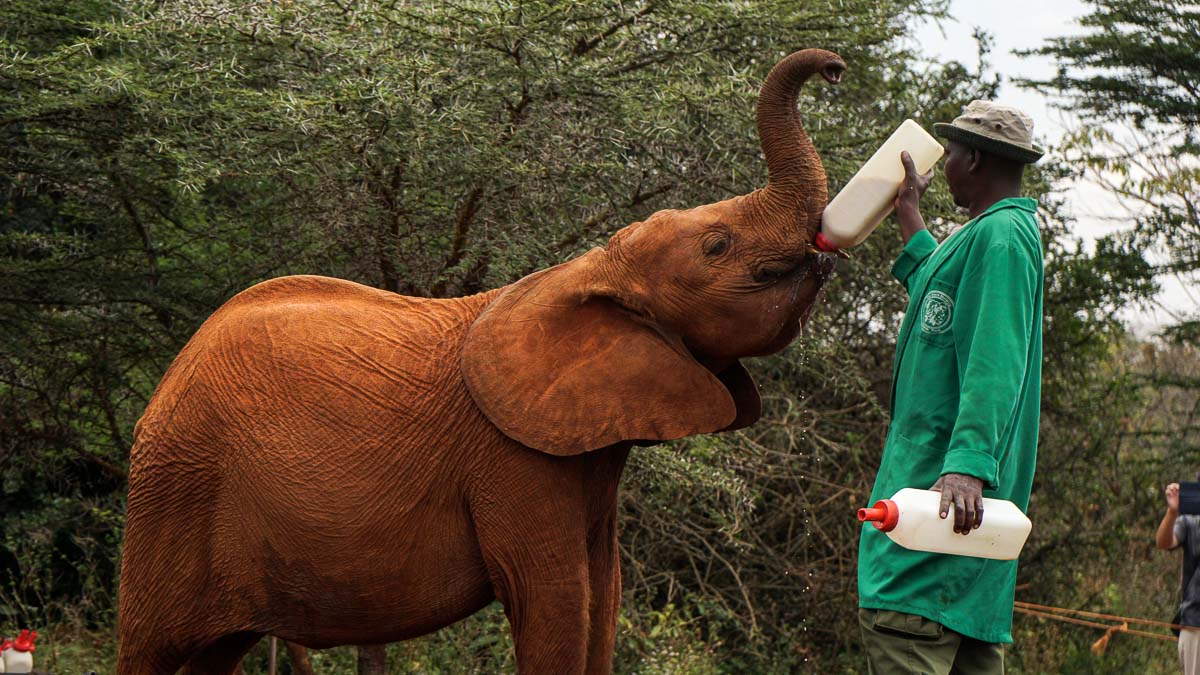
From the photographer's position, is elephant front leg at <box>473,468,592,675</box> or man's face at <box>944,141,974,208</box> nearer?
man's face at <box>944,141,974,208</box>

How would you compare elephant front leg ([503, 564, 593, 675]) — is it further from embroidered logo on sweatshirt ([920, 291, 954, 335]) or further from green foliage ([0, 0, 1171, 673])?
green foliage ([0, 0, 1171, 673])

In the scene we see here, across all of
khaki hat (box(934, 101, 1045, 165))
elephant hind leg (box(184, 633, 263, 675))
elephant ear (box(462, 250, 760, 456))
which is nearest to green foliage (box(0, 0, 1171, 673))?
elephant hind leg (box(184, 633, 263, 675))

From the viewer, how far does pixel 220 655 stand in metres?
4.61

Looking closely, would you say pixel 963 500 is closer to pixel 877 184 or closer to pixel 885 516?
pixel 885 516

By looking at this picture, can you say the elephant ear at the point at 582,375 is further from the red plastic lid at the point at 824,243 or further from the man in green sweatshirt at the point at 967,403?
the man in green sweatshirt at the point at 967,403

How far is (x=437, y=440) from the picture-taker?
408cm

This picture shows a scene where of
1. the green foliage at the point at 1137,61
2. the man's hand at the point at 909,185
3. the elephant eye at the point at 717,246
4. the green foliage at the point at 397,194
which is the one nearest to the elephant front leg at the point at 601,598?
the elephant eye at the point at 717,246

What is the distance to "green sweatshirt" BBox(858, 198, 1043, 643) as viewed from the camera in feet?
10.8

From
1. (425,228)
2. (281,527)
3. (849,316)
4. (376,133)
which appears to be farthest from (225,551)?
(849,316)

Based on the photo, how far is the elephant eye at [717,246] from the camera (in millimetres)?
3865

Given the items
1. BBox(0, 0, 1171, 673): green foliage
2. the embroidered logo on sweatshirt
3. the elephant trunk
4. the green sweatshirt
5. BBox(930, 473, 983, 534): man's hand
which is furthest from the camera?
BBox(0, 0, 1171, 673): green foliage

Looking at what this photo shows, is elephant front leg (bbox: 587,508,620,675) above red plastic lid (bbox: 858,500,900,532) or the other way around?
the other way around

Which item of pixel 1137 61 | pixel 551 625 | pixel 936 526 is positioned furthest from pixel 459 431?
pixel 1137 61

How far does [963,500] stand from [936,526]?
0.30ft
